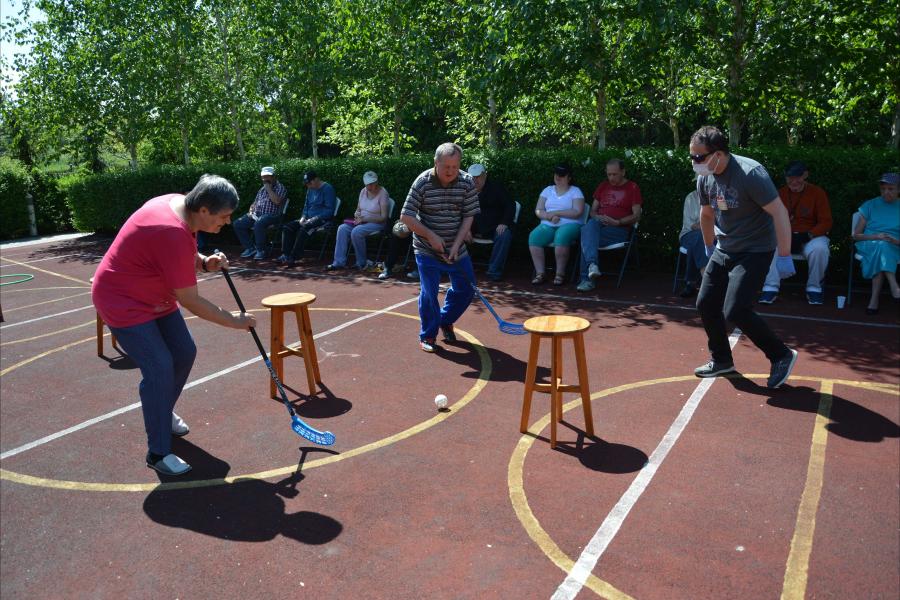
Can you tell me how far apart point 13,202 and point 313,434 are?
814 inches

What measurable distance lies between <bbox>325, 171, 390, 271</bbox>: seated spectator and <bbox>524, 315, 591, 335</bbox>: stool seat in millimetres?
7679

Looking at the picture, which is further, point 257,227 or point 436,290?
point 257,227

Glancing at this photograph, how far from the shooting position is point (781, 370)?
5863 millimetres

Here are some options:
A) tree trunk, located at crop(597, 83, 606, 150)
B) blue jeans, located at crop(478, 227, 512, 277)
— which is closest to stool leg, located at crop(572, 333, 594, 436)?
blue jeans, located at crop(478, 227, 512, 277)

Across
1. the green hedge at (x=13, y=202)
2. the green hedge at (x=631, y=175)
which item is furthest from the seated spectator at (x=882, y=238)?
the green hedge at (x=13, y=202)

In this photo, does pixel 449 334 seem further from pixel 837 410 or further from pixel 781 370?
pixel 837 410

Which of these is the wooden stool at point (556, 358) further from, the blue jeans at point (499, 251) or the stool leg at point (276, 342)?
the blue jeans at point (499, 251)

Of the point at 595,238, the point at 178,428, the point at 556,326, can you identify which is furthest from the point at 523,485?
the point at 595,238

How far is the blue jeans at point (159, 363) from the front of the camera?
4.77 meters

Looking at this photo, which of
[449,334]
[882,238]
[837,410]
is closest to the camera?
[837,410]

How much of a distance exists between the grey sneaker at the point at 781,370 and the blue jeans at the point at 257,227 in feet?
35.5

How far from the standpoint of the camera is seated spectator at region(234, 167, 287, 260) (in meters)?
14.4

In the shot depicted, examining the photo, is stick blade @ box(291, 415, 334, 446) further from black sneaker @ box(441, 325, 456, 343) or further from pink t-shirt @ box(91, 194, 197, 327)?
black sneaker @ box(441, 325, 456, 343)

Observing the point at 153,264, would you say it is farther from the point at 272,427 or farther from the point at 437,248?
the point at 437,248
